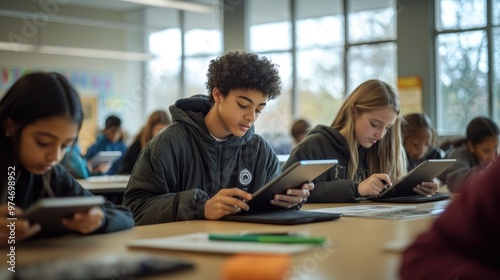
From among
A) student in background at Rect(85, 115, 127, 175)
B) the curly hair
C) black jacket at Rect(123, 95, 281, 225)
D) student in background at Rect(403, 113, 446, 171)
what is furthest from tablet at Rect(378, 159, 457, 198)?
student in background at Rect(85, 115, 127, 175)

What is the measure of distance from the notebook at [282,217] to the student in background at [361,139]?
3.16 ft

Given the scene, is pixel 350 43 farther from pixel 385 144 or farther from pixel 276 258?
pixel 276 258

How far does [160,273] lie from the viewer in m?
1.10

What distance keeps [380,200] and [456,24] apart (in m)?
5.77

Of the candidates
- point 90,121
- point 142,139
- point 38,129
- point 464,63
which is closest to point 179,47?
point 90,121

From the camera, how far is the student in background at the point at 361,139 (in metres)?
3.14

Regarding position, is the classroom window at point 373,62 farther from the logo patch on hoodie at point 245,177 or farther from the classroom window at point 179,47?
the logo patch on hoodie at point 245,177

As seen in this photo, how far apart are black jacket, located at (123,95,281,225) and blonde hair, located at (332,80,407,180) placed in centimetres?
66

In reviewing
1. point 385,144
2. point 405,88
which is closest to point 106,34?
point 405,88

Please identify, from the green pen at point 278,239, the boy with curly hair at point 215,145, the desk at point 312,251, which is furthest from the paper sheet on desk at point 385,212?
the green pen at point 278,239

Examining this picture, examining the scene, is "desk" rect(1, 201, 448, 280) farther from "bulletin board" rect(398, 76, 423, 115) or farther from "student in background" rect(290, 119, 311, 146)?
"bulletin board" rect(398, 76, 423, 115)

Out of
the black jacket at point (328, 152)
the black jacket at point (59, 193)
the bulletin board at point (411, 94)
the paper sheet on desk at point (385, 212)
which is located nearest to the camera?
the black jacket at point (59, 193)

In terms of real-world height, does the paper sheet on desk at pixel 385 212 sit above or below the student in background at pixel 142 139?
below

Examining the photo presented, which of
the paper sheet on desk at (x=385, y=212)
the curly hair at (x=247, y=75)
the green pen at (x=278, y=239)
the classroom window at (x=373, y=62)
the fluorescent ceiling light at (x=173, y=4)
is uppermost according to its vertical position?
the fluorescent ceiling light at (x=173, y=4)
